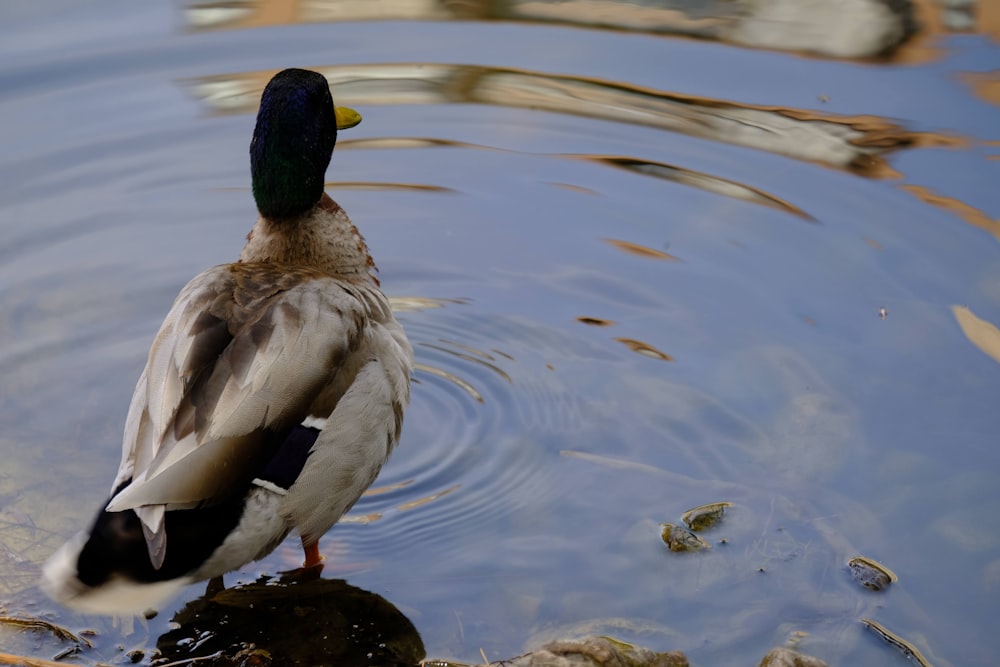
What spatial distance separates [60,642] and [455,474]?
1477mm

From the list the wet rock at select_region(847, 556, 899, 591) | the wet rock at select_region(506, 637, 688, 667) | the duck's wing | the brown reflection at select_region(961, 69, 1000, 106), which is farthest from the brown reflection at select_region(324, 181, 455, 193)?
the wet rock at select_region(506, 637, 688, 667)

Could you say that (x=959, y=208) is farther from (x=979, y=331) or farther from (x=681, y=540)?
(x=681, y=540)

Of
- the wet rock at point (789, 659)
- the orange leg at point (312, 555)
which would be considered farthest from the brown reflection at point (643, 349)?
the wet rock at point (789, 659)

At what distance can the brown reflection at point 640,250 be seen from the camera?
239 inches

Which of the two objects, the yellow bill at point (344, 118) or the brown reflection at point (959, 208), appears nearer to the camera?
the yellow bill at point (344, 118)

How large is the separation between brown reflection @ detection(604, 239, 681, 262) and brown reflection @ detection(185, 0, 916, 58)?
2220 mm

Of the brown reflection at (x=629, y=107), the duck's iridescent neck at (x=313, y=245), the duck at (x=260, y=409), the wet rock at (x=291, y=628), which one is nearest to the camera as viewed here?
the duck at (x=260, y=409)

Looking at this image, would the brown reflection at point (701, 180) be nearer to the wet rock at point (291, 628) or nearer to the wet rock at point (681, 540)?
the wet rock at point (681, 540)

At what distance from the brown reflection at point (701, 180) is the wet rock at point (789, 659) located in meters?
3.02

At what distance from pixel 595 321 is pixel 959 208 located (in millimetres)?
1938

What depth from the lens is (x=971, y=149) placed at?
6703 millimetres

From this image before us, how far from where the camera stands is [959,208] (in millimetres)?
6309

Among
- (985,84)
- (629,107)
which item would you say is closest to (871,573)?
(629,107)

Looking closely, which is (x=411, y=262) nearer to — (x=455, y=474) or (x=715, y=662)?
(x=455, y=474)
